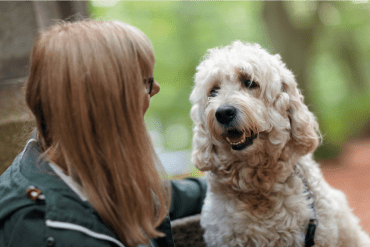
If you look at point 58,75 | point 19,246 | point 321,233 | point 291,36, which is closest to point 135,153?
point 58,75

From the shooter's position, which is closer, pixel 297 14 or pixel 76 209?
pixel 76 209

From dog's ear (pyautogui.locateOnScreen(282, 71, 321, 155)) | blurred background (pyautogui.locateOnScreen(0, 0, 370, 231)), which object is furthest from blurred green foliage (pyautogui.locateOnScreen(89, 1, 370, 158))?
dog's ear (pyautogui.locateOnScreen(282, 71, 321, 155))

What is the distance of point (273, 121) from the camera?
2.44m

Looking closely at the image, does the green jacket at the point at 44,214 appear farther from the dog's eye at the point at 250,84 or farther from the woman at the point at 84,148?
the dog's eye at the point at 250,84

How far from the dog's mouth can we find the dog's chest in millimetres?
444

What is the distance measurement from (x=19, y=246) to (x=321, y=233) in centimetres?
202

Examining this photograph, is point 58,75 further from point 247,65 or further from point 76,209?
point 247,65

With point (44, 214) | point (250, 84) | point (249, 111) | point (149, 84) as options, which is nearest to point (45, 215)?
point (44, 214)

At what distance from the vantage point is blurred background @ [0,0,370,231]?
27.7 ft

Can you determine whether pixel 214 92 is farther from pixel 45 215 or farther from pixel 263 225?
pixel 45 215

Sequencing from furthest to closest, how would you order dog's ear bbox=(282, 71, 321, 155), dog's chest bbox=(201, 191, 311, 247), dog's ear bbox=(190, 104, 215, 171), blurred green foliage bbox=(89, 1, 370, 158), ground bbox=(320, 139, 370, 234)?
blurred green foliage bbox=(89, 1, 370, 158)
ground bbox=(320, 139, 370, 234)
dog's ear bbox=(190, 104, 215, 171)
dog's ear bbox=(282, 71, 321, 155)
dog's chest bbox=(201, 191, 311, 247)

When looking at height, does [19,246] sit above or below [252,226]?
above

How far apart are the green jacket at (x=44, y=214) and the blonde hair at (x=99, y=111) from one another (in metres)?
0.08

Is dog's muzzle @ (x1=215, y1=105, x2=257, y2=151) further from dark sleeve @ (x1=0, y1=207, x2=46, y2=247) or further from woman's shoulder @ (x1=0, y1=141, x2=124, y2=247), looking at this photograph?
dark sleeve @ (x1=0, y1=207, x2=46, y2=247)
